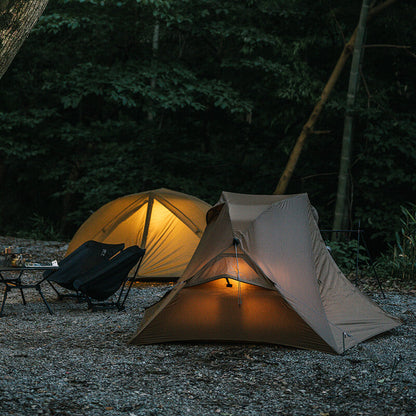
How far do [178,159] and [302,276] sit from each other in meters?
9.79

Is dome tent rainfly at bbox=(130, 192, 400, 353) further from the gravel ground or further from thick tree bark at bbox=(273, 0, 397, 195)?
thick tree bark at bbox=(273, 0, 397, 195)

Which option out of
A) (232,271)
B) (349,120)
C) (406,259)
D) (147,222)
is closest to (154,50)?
(349,120)

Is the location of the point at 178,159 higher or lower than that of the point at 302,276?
higher

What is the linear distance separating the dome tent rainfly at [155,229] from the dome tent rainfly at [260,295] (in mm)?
3132

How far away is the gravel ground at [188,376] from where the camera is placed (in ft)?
12.1

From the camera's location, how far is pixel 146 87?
39.5 ft

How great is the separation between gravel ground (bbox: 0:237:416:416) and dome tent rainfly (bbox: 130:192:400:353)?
0.44 feet

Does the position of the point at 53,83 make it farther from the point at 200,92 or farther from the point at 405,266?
the point at 405,266

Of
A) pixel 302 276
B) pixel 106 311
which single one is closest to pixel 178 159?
pixel 106 311

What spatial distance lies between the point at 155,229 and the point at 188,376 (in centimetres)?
485

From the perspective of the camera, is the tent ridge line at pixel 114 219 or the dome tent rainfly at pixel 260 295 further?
the tent ridge line at pixel 114 219

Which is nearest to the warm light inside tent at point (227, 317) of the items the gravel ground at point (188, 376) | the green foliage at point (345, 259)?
the gravel ground at point (188, 376)

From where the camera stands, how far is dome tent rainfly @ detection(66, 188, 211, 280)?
8883mm

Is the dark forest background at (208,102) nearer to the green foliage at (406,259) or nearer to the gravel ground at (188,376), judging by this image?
the green foliage at (406,259)
